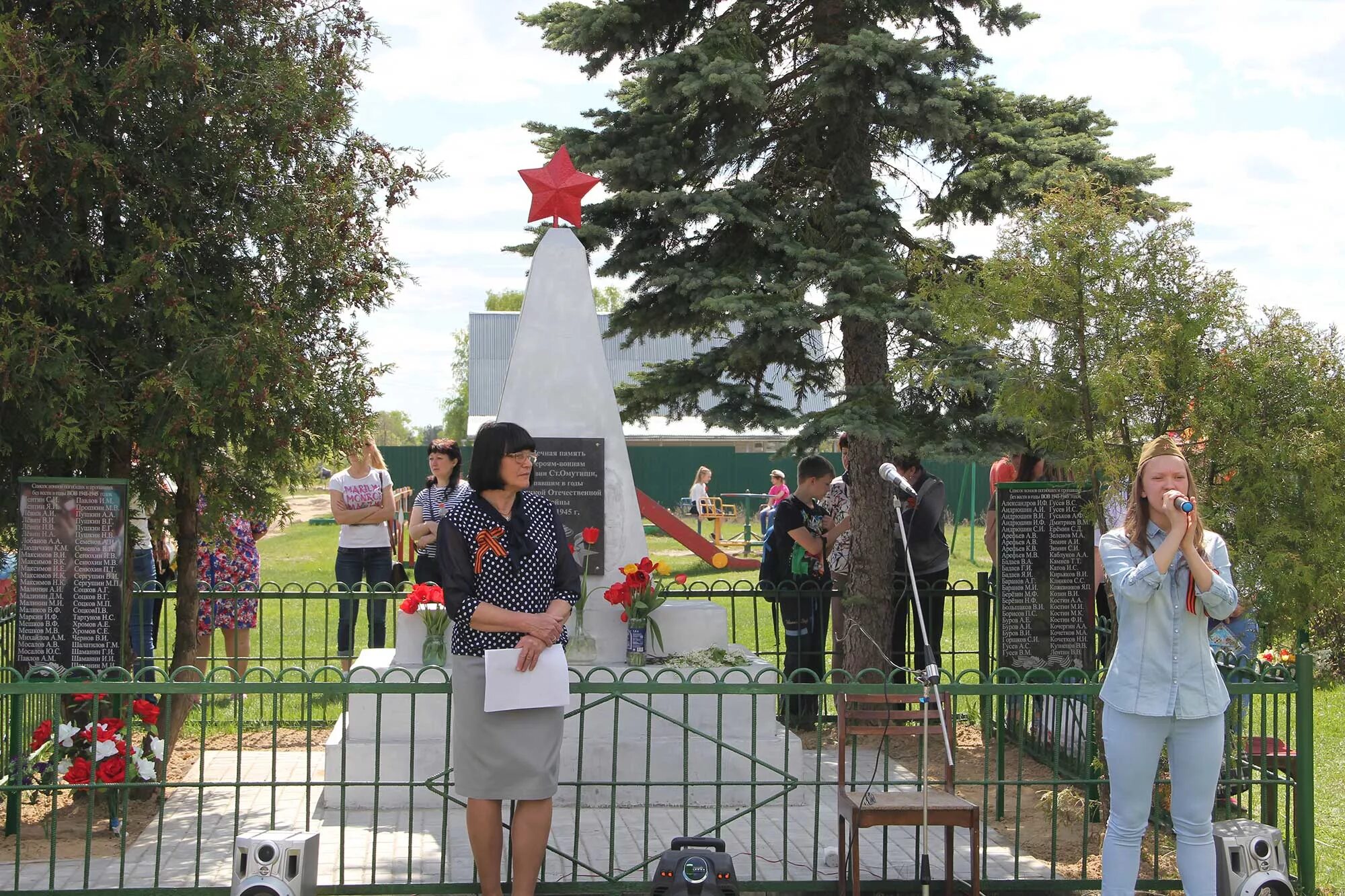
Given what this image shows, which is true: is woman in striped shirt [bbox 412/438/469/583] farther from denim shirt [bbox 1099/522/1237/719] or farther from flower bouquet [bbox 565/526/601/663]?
denim shirt [bbox 1099/522/1237/719]

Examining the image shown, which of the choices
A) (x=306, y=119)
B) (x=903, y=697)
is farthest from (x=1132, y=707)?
(x=306, y=119)

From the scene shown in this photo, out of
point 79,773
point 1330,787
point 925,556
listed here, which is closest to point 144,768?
point 79,773

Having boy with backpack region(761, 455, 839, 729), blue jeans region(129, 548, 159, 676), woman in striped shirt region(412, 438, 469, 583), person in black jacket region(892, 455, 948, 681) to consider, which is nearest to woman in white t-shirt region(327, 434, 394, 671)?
blue jeans region(129, 548, 159, 676)

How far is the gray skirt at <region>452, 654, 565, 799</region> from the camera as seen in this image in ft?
16.1

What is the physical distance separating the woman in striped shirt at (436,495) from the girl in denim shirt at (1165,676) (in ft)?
15.0

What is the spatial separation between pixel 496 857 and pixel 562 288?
3978 millimetres

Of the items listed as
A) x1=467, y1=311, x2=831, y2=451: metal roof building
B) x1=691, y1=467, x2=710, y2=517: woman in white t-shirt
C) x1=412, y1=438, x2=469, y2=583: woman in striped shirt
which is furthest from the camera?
→ x1=467, y1=311, x2=831, y2=451: metal roof building

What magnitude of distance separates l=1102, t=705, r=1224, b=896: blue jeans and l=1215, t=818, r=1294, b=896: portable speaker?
36 cm

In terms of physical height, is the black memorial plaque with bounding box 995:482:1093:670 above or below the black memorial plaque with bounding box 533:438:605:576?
below

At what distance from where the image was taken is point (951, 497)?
3250 cm

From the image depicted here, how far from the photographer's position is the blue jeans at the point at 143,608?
8562mm

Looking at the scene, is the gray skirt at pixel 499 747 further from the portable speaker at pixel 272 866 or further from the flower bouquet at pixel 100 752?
the flower bouquet at pixel 100 752

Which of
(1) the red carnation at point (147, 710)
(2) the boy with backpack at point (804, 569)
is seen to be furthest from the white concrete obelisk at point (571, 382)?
(1) the red carnation at point (147, 710)

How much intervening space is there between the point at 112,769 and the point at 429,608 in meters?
1.91
